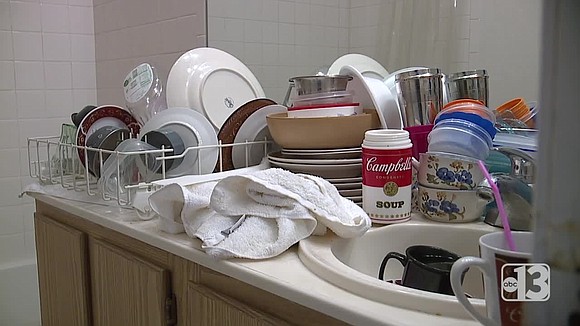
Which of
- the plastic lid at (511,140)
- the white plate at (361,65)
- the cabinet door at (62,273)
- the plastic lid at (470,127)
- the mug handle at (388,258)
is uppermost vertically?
the white plate at (361,65)

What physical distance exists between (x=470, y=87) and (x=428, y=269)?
0.48 metres

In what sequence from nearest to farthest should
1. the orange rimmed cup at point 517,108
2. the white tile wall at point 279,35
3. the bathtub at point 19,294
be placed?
the orange rimmed cup at point 517,108 → the white tile wall at point 279,35 → the bathtub at point 19,294

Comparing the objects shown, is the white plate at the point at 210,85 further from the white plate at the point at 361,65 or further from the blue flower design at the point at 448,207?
the blue flower design at the point at 448,207

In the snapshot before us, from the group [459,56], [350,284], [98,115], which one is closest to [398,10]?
[459,56]

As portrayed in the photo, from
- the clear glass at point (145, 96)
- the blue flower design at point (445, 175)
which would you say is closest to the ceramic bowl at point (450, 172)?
the blue flower design at point (445, 175)

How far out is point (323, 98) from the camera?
3.41 ft

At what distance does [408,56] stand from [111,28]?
3.53ft

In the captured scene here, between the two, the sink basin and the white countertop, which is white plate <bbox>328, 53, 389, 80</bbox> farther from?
the white countertop

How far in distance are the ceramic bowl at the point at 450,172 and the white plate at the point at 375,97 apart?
14 cm

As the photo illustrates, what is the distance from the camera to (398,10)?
5.48ft

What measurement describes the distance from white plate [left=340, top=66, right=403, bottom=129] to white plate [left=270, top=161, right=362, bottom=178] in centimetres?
10

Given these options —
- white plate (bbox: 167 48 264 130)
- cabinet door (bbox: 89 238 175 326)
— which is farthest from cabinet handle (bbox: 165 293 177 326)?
white plate (bbox: 167 48 264 130)

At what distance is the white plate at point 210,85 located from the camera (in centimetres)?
120

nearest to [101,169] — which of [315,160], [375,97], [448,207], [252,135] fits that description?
[252,135]
